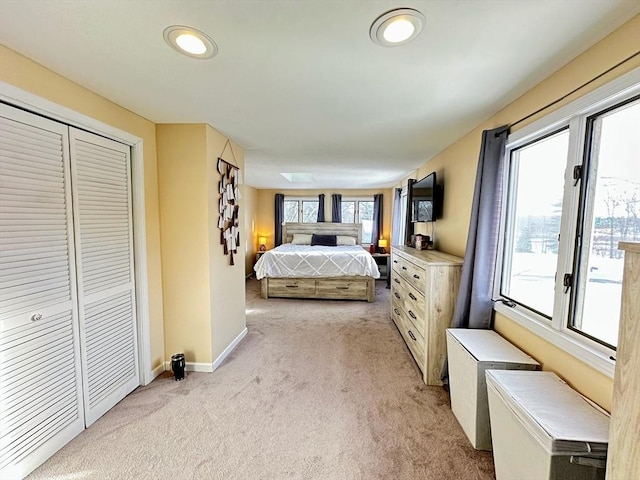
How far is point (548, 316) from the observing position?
1637 millimetres

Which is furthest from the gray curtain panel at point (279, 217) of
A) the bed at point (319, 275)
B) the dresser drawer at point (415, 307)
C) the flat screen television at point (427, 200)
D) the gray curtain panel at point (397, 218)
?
the dresser drawer at point (415, 307)

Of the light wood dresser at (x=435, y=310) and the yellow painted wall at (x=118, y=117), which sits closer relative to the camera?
the yellow painted wall at (x=118, y=117)

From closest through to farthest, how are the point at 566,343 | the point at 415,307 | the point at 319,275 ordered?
the point at 566,343, the point at 415,307, the point at 319,275

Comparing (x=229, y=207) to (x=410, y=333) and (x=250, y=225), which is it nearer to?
(x=410, y=333)

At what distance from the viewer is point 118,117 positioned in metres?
2.03

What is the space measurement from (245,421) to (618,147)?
2.60 metres

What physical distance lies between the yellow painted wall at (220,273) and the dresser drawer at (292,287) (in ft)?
5.83

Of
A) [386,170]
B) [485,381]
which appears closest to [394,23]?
[485,381]

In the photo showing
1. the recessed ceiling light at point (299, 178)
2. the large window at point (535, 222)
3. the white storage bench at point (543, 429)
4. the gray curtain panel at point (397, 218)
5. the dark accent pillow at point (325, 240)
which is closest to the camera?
the white storage bench at point (543, 429)

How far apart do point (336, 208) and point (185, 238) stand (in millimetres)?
4811

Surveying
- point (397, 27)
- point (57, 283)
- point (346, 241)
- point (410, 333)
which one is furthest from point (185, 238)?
point (346, 241)

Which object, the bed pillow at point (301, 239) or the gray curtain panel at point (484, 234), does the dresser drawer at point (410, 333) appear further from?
the bed pillow at point (301, 239)

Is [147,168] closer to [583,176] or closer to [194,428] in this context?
[194,428]

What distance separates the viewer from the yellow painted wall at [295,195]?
6.86 meters
